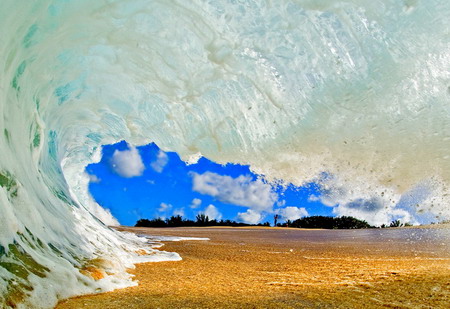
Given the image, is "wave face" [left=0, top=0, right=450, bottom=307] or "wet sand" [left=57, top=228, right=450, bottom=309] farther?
"wave face" [left=0, top=0, right=450, bottom=307]

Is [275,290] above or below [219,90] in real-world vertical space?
below

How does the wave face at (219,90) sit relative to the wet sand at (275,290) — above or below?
above

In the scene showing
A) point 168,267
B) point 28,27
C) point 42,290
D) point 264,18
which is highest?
point 264,18

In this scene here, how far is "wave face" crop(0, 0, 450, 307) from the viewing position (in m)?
3.72

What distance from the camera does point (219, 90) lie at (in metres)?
6.14

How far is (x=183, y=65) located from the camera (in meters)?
5.77

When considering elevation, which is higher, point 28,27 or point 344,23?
point 344,23

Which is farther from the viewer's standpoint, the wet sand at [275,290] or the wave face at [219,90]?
the wave face at [219,90]

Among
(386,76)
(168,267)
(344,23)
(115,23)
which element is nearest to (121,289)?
(168,267)

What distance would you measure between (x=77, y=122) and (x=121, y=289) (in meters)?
5.57

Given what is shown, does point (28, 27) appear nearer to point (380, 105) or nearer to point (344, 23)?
point (344, 23)

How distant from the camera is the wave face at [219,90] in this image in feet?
12.2

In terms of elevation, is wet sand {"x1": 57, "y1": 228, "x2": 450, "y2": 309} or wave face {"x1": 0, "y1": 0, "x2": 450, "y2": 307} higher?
wave face {"x1": 0, "y1": 0, "x2": 450, "y2": 307}

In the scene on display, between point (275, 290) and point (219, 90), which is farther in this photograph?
point (219, 90)
